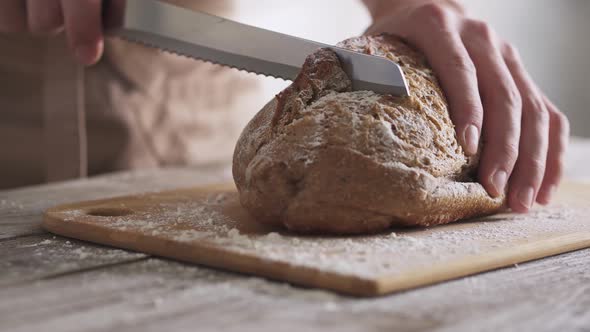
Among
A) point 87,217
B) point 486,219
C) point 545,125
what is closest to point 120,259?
point 87,217

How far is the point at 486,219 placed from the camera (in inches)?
56.3

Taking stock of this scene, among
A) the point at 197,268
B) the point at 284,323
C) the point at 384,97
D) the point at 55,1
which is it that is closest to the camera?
the point at 284,323

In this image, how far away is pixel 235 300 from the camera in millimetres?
910

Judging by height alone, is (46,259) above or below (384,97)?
below

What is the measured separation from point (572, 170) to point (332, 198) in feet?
5.53

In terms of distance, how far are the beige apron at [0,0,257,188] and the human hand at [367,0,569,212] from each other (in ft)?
3.32

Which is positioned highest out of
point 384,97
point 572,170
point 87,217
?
point 384,97

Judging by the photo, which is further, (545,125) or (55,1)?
(55,1)

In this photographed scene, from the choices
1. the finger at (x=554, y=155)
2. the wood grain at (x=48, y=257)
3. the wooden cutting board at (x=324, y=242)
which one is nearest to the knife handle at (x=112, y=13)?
the wooden cutting board at (x=324, y=242)

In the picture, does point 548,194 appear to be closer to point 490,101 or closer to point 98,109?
point 490,101

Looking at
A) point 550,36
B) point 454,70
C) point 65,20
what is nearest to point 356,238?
point 454,70

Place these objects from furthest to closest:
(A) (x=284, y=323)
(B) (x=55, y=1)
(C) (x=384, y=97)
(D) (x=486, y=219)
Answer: (B) (x=55, y=1) → (D) (x=486, y=219) → (C) (x=384, y=97) → (A) (x=284, y=323)

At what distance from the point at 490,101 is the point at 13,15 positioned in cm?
119

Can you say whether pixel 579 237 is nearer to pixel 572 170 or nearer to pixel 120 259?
pixel 120 259
